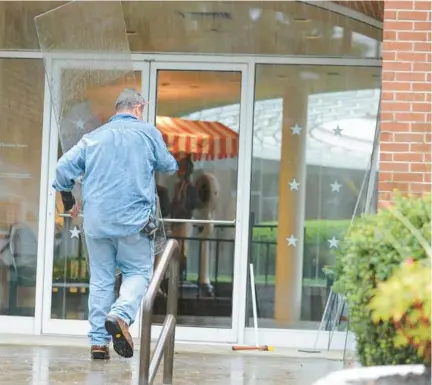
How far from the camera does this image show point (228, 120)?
8.95 m

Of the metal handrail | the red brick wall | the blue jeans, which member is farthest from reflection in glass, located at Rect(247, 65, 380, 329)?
the metal handrail

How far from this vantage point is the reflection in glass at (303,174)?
348 inches

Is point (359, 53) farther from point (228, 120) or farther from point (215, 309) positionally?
point (215, 309)

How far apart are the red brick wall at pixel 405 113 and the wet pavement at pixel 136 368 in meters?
1.47

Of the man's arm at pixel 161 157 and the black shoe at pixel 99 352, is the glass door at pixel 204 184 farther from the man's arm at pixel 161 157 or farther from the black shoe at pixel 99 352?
the man's arm at pixel 161 157

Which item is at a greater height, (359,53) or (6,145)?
(359,53)

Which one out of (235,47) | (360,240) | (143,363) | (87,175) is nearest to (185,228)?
(235,47)

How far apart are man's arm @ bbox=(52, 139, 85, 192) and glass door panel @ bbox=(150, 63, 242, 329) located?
2.09 m

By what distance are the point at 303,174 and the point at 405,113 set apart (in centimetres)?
214

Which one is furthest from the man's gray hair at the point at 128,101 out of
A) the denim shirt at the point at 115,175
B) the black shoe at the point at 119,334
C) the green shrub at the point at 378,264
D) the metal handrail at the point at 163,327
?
the green shrub at the point at 378,264

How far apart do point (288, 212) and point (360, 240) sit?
437 cm

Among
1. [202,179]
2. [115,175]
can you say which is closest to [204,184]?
[202,179]

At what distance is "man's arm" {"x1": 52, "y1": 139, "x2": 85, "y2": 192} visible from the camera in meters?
6.89

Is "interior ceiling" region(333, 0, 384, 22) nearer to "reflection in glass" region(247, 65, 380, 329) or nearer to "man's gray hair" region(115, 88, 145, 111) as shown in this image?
"reflection in glass" region(247, 65, 380, 329)
